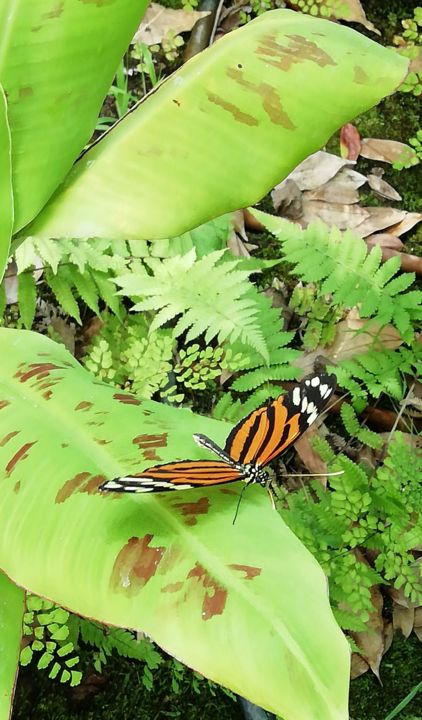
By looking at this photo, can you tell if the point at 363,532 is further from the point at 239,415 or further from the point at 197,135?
the point at 197,135

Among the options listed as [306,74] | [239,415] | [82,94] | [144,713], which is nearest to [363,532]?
[239,415]

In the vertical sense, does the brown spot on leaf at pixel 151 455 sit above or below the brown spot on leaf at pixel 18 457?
above

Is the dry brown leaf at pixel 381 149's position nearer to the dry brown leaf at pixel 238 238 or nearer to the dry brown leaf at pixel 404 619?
the dry brown leaf at pixel 238 238

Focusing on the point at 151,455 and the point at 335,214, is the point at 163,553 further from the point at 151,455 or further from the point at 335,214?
the point at 335,214

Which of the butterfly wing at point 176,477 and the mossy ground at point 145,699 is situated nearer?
the butterfly wing at point 176,477

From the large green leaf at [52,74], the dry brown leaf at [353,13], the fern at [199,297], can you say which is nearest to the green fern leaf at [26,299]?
the fern at [199,297]

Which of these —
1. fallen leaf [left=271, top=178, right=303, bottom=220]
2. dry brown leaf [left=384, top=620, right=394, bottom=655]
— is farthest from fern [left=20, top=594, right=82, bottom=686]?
fallen leaf [left=271, top=178, right=303, bottom=220]

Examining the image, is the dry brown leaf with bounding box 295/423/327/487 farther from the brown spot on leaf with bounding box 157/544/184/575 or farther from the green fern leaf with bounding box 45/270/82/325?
the brown spot on leaf with bounding box 157/544/184/575
